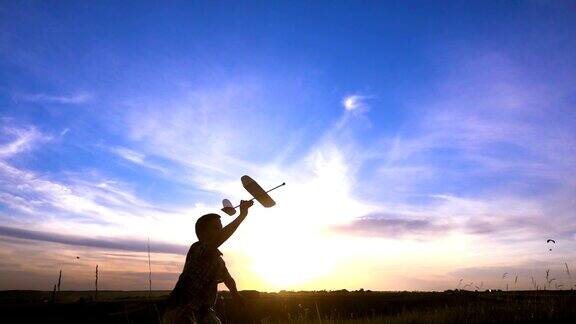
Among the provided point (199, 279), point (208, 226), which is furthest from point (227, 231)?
point (199, 279)

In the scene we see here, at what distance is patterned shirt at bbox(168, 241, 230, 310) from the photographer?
17.4 feet

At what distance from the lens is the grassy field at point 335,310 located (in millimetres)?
11180

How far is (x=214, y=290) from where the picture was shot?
5.57m

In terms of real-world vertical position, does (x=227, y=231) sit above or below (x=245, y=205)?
below

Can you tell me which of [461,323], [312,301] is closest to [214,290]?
[461,323]

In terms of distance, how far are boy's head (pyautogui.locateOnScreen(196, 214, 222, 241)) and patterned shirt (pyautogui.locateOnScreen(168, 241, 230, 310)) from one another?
9cm

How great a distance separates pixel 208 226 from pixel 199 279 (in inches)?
24.0

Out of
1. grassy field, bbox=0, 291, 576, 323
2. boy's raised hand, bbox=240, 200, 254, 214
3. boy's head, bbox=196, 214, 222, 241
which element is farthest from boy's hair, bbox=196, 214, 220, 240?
grassy field, bbox=0, 291, 576, 323

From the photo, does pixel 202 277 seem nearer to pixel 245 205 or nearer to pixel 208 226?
pixel 208 226

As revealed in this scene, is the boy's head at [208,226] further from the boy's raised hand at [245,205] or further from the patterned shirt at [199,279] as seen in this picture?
the boy's raised hand at [245,205]

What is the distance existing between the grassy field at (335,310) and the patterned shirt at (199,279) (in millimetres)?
628

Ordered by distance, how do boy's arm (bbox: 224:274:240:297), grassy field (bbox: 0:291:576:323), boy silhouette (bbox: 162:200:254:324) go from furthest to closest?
grassy field (bbox: 0:291:576:323)
boy's arm (bbox: 224:274:240:297)
boy silhouette (bbox: 162:200:254:324)

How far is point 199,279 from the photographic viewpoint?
17.7 feet

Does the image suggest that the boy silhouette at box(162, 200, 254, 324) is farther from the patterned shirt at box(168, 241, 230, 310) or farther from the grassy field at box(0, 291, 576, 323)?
the grassy field at box(0, 291, 576, 323)
